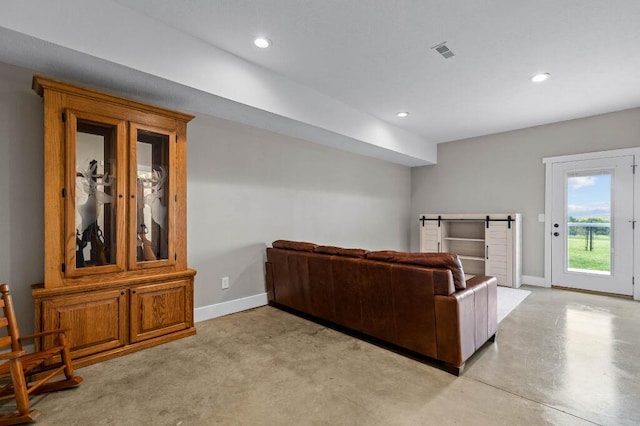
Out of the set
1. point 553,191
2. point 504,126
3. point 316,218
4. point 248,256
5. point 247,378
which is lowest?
point 247,378

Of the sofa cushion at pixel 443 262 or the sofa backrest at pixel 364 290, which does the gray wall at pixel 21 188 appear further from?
the sofa cushion at pixel 443 262

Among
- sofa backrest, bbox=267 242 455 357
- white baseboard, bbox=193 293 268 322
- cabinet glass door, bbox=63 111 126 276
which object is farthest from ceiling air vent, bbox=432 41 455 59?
white baseboard, bbox=193 293 268 322

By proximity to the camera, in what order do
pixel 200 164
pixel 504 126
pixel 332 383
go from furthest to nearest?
pixel 504 126, pixel 200 164, pixel 332 383

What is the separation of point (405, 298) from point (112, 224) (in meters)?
2.54

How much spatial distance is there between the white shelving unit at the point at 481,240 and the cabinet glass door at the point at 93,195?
16.9 feet

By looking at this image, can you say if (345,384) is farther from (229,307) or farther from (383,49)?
(383,49)

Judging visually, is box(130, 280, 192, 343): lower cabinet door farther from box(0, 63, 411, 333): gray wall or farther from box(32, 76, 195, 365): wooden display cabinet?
box(0, 63, 411, 333): gray wall

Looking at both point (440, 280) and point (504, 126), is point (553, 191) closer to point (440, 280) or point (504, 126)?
point (504, 126)

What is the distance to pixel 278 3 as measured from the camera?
221 centimetres

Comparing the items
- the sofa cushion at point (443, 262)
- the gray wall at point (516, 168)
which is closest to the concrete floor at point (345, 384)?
the sofa cushion at point (443, 262)

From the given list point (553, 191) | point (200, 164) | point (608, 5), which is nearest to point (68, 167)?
point (200, 164)

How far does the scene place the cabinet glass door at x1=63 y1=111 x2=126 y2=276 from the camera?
7.59ft

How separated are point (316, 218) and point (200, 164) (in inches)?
75.5

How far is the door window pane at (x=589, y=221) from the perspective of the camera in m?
4.52
